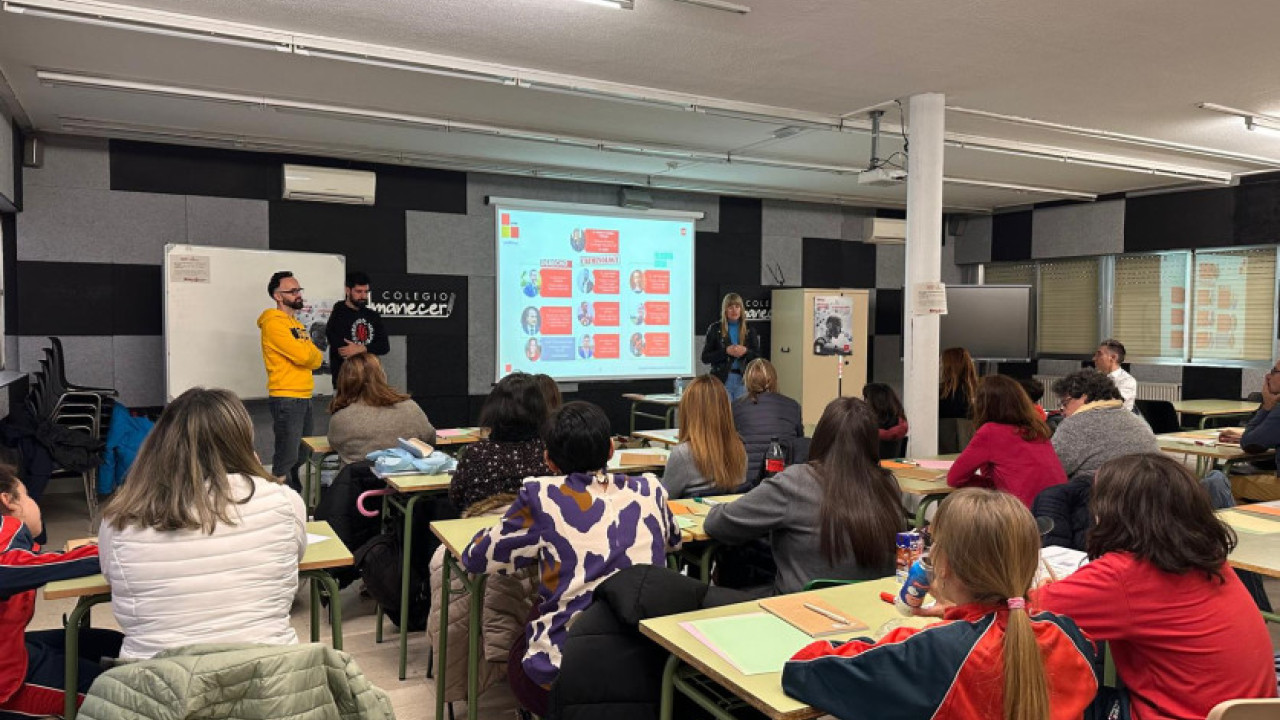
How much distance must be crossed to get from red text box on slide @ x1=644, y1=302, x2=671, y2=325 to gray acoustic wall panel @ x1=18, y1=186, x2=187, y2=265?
4.15 meters

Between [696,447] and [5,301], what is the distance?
553cm

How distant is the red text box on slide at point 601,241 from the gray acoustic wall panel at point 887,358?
11.7 feet

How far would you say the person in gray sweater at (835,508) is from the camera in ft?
8.12

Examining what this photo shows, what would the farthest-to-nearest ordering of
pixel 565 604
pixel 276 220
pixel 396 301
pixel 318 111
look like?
pixel 396 301 → pixel 276 220 → pixel 318 111 → pixel 565 604

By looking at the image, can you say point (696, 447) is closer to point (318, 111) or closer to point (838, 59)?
point (838, 59)

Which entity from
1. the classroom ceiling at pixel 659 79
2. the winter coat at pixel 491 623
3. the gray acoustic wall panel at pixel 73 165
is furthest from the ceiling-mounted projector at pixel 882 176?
the gray acoustic wall panel at pixel 73 165

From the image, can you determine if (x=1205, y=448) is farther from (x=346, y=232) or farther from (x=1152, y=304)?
(x=346, y=232)

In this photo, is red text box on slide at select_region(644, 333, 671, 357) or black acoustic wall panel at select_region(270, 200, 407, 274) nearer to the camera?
black acoustic wall panel at select_region(270, 200, 407, 274)

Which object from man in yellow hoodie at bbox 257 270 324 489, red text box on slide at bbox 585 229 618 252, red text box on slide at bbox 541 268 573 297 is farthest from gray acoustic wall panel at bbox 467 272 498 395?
man in yellow hoodie at bbox 257 270 324 489

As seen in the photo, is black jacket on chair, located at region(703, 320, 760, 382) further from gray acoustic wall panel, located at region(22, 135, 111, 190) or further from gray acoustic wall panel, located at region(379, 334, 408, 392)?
gray acoustic wall panel, located at region(22, 135, 111, 190)

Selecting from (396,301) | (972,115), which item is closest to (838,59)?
(972,115)

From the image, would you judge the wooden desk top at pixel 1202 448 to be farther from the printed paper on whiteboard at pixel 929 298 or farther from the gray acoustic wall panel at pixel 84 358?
the gray acoustic wall panel at pixel 84 358

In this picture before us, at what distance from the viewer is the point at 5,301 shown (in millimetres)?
6262

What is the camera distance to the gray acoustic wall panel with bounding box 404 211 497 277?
7758 mm
